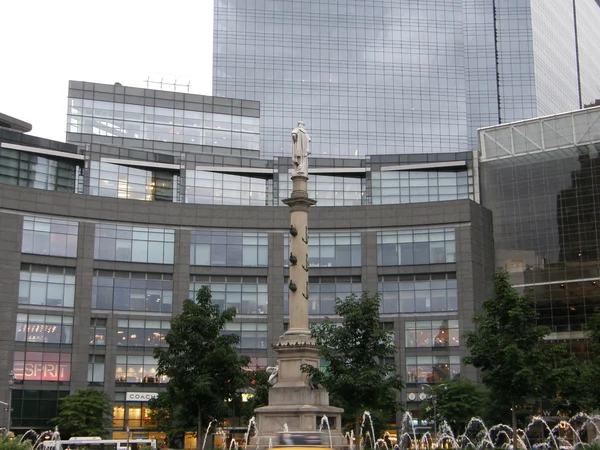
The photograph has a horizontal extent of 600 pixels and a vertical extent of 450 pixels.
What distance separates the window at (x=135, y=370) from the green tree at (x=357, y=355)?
119 ft

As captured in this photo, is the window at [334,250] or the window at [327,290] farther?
the window at [334,250]

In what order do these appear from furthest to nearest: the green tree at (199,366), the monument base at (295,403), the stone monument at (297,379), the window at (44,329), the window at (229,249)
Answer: the window at (229,249) < the window at (44,329) < the green tree at (199,366) < the stone monument at (297,379) < the monument base at (295,403)

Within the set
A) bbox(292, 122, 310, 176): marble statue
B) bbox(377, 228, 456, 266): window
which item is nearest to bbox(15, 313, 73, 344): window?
bbox(377, 228, 456, 266): window

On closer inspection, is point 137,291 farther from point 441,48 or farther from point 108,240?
point 441,48

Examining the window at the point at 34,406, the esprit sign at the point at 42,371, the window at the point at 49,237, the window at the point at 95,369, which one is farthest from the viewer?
the window at the point at 95,369

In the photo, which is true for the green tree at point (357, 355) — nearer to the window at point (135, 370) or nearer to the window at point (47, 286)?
the window at point (135, 370)

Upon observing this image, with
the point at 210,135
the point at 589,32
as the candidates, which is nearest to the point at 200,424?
the point at 210,135

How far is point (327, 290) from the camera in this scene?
81562 millimetres

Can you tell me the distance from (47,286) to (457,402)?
35880mm

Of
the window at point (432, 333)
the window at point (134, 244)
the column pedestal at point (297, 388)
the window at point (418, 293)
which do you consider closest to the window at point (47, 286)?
the window at point (134, 244)

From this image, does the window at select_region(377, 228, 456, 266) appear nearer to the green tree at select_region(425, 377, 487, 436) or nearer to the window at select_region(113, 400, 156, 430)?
the green tree at select_region(425, 377, 487, 436)

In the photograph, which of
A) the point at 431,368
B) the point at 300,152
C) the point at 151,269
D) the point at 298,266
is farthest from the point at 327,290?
the point at 298,266

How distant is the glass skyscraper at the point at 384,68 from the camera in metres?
145

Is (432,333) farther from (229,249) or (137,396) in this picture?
(137,396)
